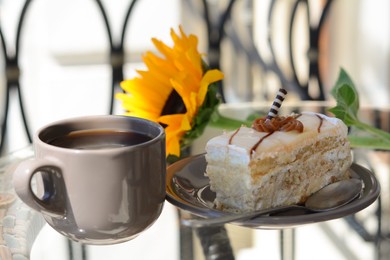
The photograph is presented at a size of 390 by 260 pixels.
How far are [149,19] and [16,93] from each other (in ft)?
1.36

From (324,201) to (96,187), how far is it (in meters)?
0.20

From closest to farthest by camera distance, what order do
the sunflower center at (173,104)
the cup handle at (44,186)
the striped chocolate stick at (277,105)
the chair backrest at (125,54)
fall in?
the cup handle at (44,186) → the striped chocolate stick at (277,105) → the sunflower center at (173,104) → the chair backrest at (125,54)

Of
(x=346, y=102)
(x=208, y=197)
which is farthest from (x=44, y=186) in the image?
(x=346, y=102)

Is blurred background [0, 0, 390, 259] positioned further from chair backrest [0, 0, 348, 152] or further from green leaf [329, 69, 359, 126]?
green leaf [329, 69, 359, 126]

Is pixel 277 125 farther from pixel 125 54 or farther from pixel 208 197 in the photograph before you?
pixel 125 54

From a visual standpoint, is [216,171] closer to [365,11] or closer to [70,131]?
[70,131]

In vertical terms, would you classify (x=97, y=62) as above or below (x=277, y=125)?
below

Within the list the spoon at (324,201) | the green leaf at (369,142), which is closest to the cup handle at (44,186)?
the spoon at (324,201)

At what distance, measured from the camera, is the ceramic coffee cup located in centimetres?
44

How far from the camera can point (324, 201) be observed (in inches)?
20.0

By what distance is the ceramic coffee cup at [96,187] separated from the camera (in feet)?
1.44

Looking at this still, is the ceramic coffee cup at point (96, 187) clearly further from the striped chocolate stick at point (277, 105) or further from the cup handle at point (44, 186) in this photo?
the striped chocolate stick at point (277, 105)

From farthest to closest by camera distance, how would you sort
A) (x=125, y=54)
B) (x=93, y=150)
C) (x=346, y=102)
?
1. (x=125, y=54)
2. (x=346, y=102)
3. (x=93, y=150)

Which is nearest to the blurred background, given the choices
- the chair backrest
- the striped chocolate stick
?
the chair backrest
